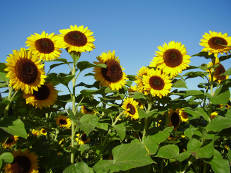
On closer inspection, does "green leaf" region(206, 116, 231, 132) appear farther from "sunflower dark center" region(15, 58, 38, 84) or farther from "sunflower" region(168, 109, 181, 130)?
"sunflower dark center" region(15, 58, 38, 84)

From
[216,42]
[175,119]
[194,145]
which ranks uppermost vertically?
[216,42]

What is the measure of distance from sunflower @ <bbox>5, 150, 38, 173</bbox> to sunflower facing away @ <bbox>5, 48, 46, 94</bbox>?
805mm

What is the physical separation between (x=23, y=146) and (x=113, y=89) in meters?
1.49

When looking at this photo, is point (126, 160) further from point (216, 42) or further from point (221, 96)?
point (216, 42)

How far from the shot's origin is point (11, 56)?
6.92 feet

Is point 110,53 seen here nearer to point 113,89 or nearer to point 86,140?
point 113,89

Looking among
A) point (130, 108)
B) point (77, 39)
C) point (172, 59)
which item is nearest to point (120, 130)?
point (130, 108)

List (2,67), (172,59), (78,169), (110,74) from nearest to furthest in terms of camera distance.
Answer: (78,169)
(2,67)
(110,74)
(172,59)

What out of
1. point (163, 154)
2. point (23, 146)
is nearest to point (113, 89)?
point (163, 154)

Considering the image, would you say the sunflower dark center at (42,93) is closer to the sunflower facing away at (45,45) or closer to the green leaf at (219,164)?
the sunflower facing away at (45,45)

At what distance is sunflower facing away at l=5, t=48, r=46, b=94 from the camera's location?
208 centimetres

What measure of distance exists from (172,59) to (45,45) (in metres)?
→ 1.97

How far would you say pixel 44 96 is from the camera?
8.13ft

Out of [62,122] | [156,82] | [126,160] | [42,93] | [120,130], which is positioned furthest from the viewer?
[62,122]
